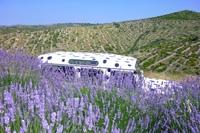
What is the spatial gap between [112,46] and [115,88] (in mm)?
34335

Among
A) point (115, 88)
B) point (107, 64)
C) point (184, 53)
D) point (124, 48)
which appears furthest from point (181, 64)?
point (124, 48)

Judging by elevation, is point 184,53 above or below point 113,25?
below

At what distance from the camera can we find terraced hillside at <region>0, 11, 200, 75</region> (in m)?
20.5

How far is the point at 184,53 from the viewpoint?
68.4 ft

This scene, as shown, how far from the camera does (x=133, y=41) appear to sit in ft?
137

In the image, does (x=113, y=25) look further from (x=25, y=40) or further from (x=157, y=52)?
(x=157, y=52)

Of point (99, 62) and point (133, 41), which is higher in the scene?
point (99, 62)

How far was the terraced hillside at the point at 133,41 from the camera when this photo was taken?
2045 cm

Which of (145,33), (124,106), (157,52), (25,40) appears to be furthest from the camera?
(145,33)

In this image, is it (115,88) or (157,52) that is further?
(157,52)

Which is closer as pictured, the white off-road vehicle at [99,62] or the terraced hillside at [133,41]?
the white off-road vehicle at [99,62]

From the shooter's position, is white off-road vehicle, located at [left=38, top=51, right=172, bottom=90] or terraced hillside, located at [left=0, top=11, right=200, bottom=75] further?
terraced hillside, located at [left=0, top=11, right=200, bottom=75]

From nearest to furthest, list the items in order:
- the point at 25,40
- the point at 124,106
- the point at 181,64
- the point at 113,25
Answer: the point at 124,106, the point at 181,64, the point at 25,40, the point at 113,25

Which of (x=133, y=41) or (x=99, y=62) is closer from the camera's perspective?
(x=99, y=62)
